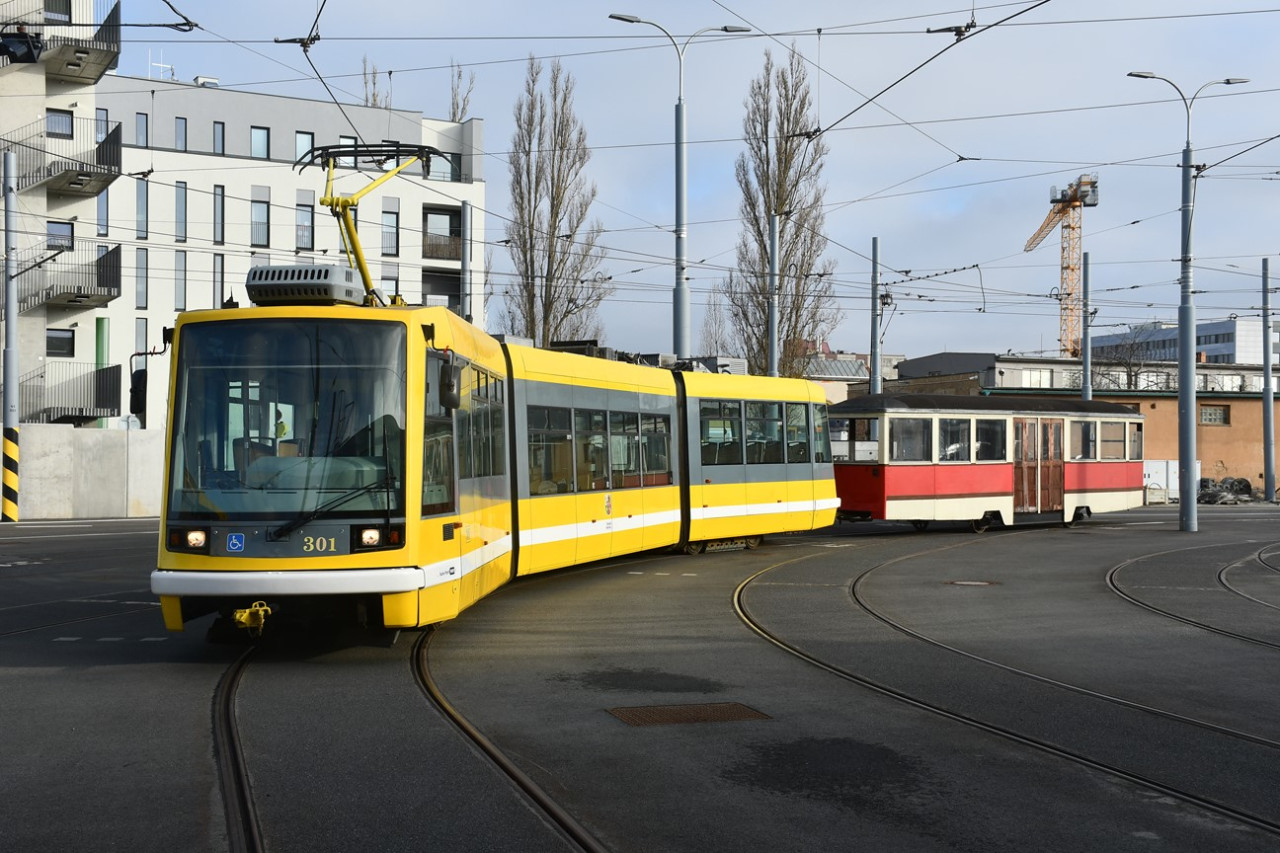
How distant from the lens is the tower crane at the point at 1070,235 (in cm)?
9650

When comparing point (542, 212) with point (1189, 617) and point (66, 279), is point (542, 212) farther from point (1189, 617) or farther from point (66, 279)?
point (1189, 617)

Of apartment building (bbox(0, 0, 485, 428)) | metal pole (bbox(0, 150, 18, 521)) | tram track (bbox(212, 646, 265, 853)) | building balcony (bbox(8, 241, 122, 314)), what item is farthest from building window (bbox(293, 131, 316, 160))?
tram track (bbox(212, 646, 265, 853))

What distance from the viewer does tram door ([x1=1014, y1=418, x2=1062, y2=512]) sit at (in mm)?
27625

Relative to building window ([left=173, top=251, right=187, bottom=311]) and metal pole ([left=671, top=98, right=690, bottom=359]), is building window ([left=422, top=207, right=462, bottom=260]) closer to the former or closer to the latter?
building window ([left=173, top=251, right=187, bottom=311])

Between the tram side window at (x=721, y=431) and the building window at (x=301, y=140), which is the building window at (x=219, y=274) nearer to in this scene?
the building window at (x=301, y=140)

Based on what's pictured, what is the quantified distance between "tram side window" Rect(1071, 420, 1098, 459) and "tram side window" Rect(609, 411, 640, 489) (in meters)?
14.6

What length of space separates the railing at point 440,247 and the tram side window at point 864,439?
2885 centimetres

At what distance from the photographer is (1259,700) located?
30.2ft

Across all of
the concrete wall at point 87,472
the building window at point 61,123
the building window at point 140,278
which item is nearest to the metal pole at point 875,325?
the concrete wall at point 87,472

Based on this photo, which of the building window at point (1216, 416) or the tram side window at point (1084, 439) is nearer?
the tram side window at point (1084, 439)

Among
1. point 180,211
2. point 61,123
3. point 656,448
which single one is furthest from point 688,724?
point 180,211

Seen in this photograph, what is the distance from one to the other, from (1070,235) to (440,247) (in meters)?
72.5

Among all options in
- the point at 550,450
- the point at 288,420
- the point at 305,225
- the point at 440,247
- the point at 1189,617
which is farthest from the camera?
the point at 440,247

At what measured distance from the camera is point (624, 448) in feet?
57.7
